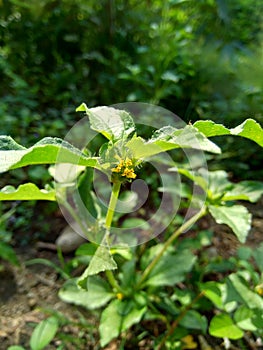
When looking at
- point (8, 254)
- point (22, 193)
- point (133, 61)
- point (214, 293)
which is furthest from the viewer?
point (133, 61)

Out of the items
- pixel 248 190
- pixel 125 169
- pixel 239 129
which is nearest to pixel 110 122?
pixel 125 169

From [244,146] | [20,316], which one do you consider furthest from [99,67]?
[20,316]

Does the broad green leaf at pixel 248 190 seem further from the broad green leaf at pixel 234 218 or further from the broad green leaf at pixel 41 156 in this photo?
the broad green leaf at pixel 41 156

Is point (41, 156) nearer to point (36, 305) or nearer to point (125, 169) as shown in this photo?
point (125, 169)

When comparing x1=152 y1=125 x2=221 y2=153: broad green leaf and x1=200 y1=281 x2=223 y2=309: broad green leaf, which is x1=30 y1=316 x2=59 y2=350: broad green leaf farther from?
x1=152 y1=125 x2=221 y2=153: broad green leaf

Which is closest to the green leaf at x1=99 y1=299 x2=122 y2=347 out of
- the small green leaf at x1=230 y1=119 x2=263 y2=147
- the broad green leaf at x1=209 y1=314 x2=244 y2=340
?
the broad green leaf at x1=209 y1=314 x2=244 y2=340

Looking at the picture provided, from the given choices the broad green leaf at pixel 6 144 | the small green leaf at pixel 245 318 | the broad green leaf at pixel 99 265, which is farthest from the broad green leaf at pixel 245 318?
the broad green leaf at pixel 6 144

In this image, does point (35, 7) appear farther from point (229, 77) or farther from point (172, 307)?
point (172, 307)
